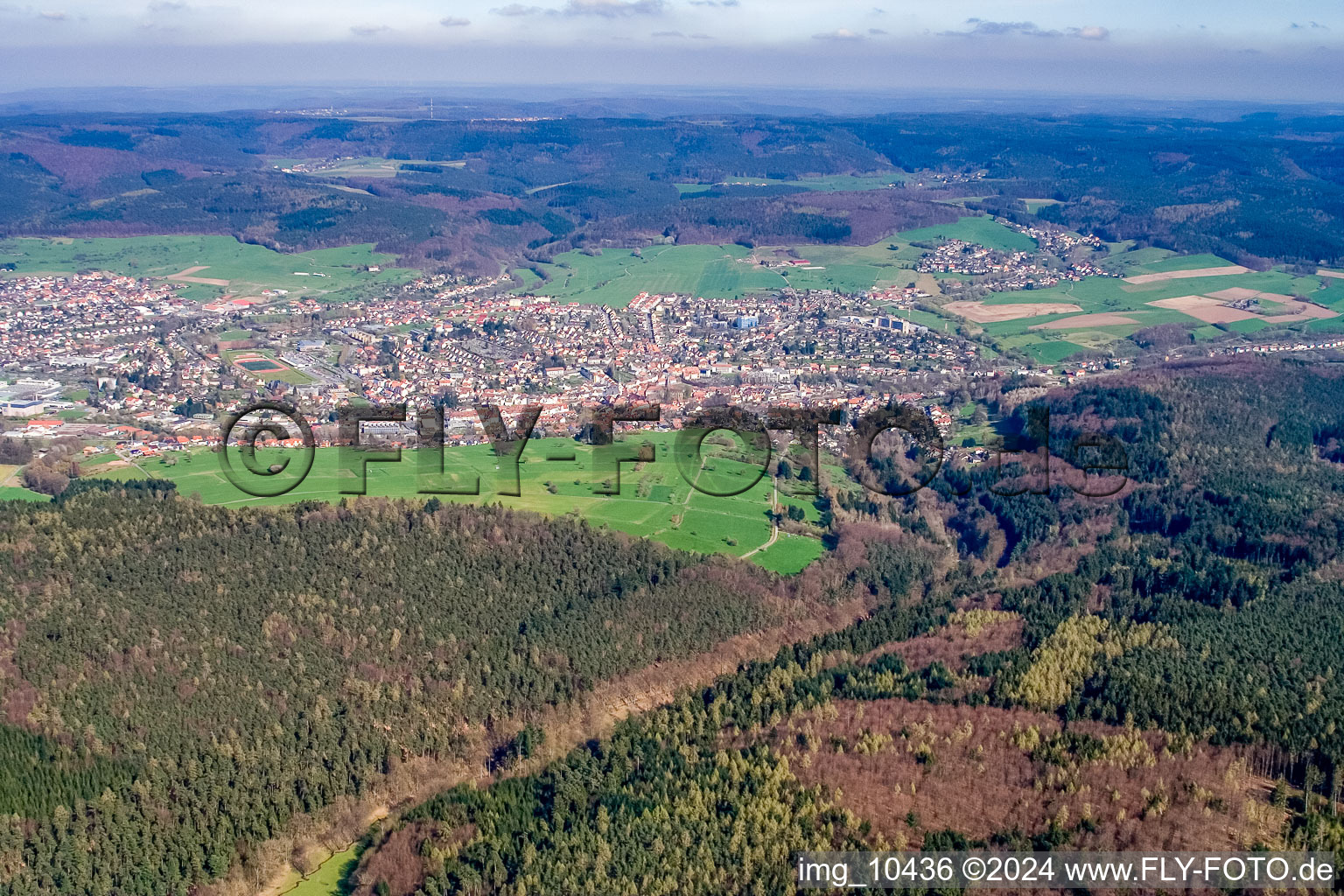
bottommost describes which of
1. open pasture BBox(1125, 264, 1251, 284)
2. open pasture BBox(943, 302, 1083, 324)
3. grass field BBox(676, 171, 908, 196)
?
open pasture BBox(943, 302, 1083, 324)

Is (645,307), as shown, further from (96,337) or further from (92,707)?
(92,707)

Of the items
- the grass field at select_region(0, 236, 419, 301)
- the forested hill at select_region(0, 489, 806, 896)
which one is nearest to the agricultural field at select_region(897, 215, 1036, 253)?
the grass field at select_region(0, 236, 419, 301)

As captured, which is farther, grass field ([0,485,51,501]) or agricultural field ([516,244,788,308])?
agricultural field ([516,244,788,308])

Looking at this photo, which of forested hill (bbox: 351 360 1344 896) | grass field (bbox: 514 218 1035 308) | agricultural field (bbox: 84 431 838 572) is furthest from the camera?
grass field (bbox: 514 218 1035 308)

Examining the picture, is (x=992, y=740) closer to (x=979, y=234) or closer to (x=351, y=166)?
(x=979, y=234)

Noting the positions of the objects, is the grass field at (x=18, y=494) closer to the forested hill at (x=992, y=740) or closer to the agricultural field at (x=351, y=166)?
the forested hill at (x=992, y=740)

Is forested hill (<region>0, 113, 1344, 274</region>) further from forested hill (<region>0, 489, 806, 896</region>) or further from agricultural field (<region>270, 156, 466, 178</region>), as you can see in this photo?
forested hill (<region>0, 489, 806, 896</region>)
